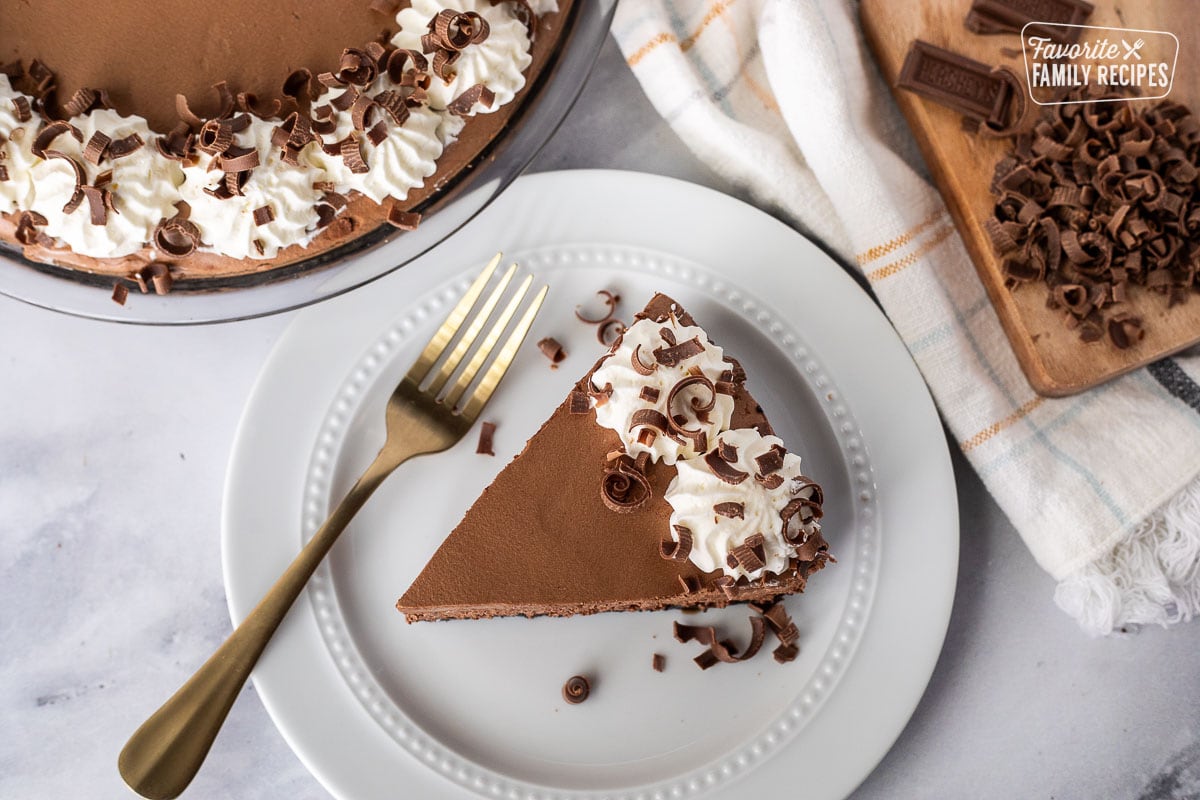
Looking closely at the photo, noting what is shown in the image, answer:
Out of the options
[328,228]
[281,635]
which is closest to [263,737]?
[281,635]

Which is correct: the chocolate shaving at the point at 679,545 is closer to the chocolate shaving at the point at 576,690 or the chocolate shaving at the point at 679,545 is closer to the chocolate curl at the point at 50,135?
the chocolate shaving at the point at 576,690

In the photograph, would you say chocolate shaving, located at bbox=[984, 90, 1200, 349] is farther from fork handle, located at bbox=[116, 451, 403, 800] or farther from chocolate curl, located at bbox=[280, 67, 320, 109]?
fork handle, located at bbox=[116, 451, 403, 800]

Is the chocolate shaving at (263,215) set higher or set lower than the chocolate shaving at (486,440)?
higher

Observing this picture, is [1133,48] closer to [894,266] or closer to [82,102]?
[894,266]

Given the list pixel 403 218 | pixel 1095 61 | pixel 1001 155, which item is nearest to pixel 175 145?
pixel 403 218

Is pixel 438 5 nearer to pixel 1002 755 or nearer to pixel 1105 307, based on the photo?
pixel 1105 307

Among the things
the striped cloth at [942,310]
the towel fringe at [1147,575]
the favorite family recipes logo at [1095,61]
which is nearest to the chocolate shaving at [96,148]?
the striped cloth at [942,310]
